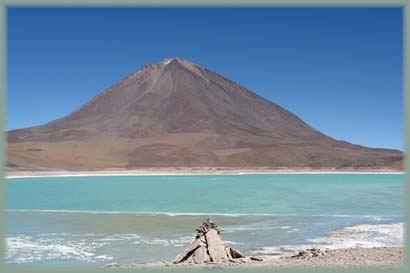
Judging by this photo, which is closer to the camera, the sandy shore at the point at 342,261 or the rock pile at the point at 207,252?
the sandy shore at the point at 342,261

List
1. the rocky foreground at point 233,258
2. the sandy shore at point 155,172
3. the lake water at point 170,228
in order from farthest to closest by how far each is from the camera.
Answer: the sandy shore at point 155,172, the lake water at point 170,228, the rocky foreground at point 233,258

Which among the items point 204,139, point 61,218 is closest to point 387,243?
point 61,218

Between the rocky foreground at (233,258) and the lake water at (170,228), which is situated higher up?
the rocky foreground at (233,258)

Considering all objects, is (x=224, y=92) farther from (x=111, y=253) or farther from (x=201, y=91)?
(x=111, y=253)

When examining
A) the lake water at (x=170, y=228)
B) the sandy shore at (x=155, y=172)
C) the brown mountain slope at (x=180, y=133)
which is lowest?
the lake water at (x=170, y=228)

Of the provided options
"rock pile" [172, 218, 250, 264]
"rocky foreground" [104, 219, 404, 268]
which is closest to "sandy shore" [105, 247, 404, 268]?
"rocky foreground" [104, 219, 404, 268]

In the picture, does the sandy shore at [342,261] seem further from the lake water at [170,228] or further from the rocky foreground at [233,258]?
the lake water at [170,228]

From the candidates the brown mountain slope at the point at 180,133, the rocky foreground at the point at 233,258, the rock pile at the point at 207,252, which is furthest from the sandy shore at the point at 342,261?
the brown mountain slope at the point at 180,133

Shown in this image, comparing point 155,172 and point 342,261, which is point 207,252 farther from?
point 155,172

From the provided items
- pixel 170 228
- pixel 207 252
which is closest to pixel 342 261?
pixel 207 252
